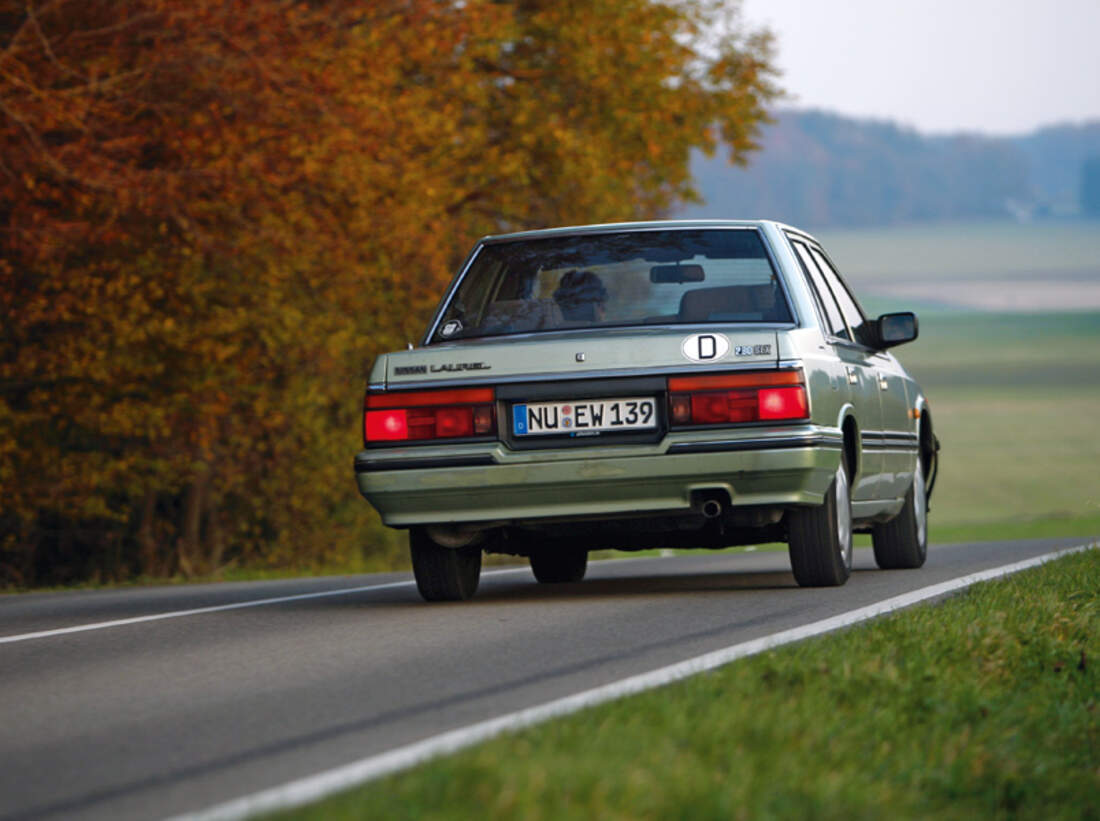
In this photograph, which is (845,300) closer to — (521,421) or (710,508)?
(710,508)

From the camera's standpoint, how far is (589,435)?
9125 mm

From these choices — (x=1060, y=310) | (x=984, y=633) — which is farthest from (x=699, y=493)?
(x=1060, y=310)

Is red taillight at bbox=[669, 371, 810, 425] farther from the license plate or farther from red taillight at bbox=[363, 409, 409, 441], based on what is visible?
red taillight at bbox=[363, 409, 409, 441]

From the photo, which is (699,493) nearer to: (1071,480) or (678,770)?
(678,770)

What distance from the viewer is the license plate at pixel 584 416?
9102 millimetres

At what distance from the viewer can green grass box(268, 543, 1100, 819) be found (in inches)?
173

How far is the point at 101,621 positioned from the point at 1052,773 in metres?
6.11

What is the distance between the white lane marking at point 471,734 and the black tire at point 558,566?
12.0 ft

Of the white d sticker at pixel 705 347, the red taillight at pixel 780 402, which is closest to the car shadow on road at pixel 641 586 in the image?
the red taillight at pixel 780 402

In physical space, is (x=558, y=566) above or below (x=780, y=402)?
below

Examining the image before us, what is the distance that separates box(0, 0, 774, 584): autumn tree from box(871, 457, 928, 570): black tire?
27.4ft

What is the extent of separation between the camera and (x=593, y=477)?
9.10 metres

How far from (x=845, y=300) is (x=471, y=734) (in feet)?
21.5

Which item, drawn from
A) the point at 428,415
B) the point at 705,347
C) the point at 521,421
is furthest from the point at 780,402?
the point at 428,415
